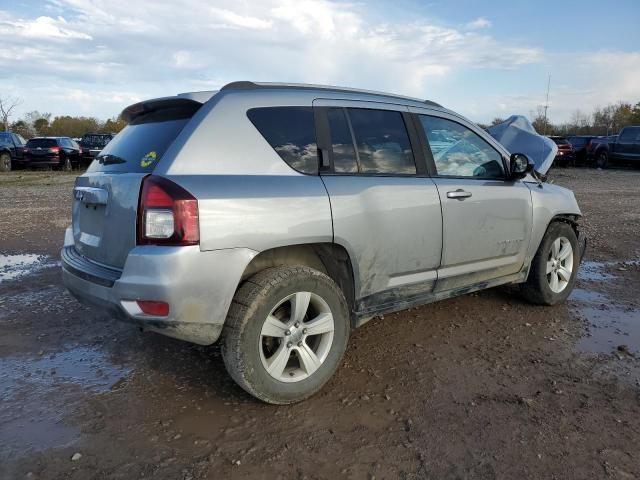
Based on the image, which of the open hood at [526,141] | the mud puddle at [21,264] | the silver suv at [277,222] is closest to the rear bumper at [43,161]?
the mud puddle at [21,264]

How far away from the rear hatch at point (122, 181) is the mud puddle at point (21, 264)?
2.96 m

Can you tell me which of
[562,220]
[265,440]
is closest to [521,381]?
[265,440]

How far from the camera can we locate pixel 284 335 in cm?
304

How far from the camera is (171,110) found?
3156 mm

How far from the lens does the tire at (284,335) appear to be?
287 centimetres

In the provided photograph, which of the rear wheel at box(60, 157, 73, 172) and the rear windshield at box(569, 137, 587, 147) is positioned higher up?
the rear windshield at box(569, 137, 587, 147)

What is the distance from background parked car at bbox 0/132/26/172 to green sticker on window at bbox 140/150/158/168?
74.3 feet

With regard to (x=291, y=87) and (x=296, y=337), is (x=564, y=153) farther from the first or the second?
(x=296, y=337)

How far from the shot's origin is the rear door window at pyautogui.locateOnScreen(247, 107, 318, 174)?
307cm

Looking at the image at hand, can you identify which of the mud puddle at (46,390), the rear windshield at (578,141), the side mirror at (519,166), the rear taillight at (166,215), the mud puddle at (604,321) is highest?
the rear windshield at (578,141)

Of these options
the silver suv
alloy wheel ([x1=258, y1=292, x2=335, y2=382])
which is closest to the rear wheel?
the silver suv

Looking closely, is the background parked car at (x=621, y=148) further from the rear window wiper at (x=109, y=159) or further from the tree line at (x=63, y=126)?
the tree line at (x=63, y=126)

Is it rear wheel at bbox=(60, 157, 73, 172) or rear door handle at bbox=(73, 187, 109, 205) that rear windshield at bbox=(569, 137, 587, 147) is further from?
rear door handle at bbox=(73, 187, 109, 205)

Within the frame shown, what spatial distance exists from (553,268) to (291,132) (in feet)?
9.63
